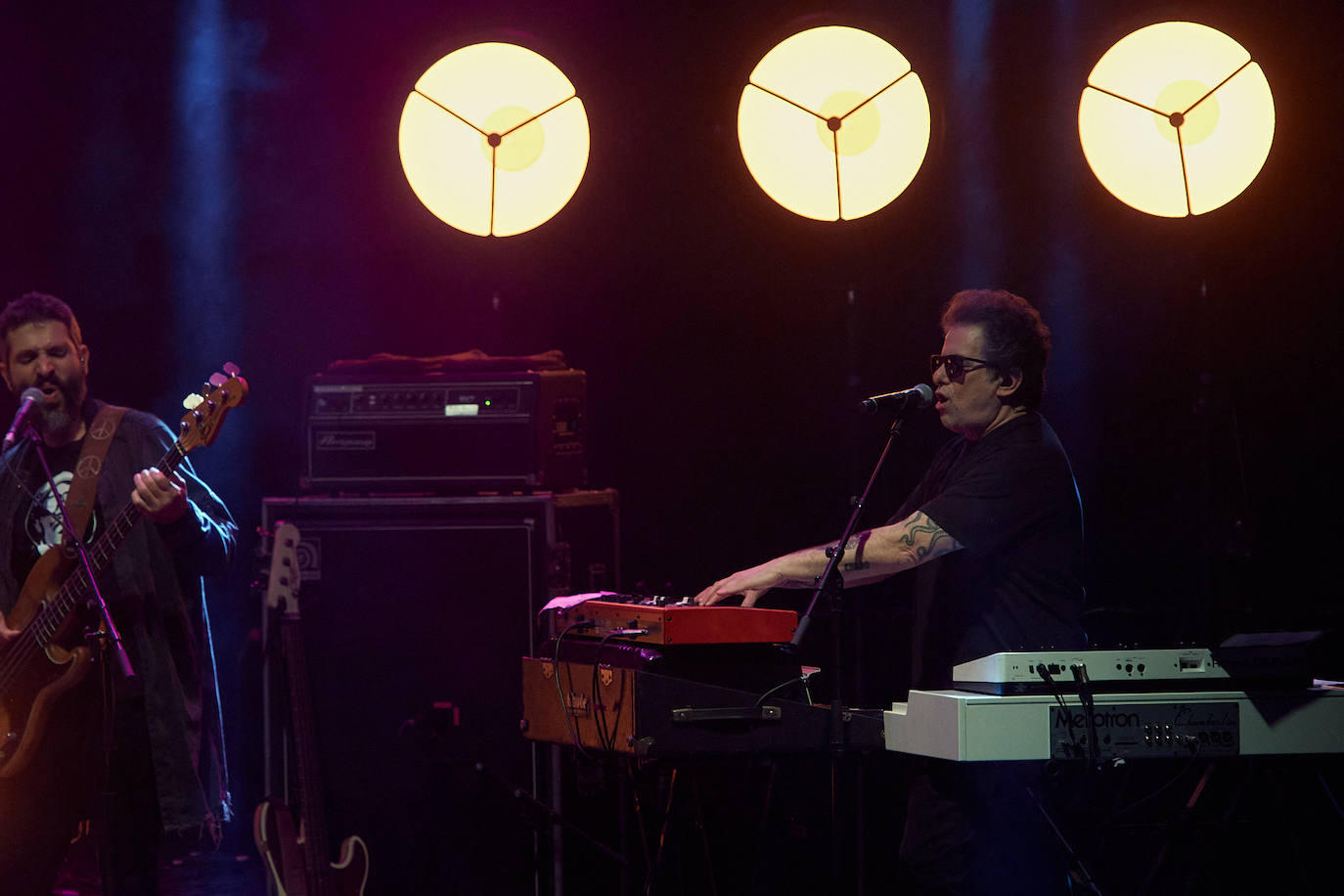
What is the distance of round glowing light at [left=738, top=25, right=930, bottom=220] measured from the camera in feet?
Answer: 14.5

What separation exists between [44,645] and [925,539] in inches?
92.4

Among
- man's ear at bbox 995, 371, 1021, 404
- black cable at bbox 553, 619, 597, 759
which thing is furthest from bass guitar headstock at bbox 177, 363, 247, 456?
man's ear at bbox 995, 371, 1021, 404

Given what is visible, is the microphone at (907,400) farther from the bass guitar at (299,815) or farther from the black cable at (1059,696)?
the bass guitar at (299,815)

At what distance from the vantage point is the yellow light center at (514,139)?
460 centimetres

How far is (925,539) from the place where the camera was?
9.46 feet

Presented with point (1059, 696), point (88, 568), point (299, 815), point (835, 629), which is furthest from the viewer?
point (299, 815)

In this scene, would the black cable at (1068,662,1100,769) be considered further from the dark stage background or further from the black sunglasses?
the dark stage background

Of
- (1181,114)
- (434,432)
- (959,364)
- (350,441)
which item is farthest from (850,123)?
(350,441)

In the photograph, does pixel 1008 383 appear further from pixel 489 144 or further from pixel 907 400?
pixel 489 144

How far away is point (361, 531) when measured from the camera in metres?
4.12

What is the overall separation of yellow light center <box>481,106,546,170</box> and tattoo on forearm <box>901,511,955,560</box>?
7.83ft

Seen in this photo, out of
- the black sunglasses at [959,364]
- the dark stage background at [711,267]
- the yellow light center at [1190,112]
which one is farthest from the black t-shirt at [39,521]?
the yellow light center at [1190,112]

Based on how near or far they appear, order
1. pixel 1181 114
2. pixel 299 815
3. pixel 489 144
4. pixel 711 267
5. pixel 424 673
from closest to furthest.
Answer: pixel 299 815
pixel 424 673
pixel 1181 114
pixel 489 144
pixel 711 267

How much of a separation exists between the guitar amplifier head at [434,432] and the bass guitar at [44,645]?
0.67 meters
